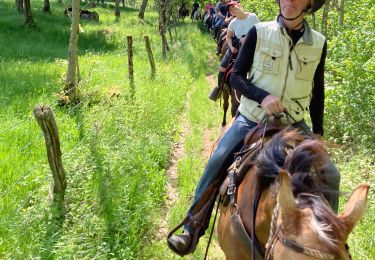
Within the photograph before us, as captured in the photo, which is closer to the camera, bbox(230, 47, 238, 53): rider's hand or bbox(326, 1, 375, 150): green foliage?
bbox(326, 1, 375, 150): green foliage

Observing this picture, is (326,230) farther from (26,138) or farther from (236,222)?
(26,138)

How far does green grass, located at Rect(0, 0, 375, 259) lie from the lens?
3672mm

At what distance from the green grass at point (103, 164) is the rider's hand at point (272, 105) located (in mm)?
2045

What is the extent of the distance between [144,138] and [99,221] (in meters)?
2.50

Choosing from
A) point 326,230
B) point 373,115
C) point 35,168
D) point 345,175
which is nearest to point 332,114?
point 373,115

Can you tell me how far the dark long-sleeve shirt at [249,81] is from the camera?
112 inches

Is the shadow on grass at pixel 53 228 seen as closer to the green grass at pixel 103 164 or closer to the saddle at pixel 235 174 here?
the green grass at pixel 103 164

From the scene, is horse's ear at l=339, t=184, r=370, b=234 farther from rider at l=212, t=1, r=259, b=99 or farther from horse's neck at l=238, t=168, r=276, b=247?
rider at l=212, t=1, r=259, b=99

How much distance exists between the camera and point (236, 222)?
7.98 feet

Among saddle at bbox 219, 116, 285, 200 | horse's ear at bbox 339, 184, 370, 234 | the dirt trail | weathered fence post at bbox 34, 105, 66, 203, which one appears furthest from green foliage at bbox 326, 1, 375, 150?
horse's ear at bbox 339, 184, 370, 234

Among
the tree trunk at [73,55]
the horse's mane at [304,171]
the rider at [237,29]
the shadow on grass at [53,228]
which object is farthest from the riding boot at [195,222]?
the tree trunk at [73,55]

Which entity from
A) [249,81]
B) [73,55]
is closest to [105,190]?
[249,81]

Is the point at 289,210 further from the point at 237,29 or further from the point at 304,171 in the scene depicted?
the point at 237,29

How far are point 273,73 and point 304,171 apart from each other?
43.7 inches
